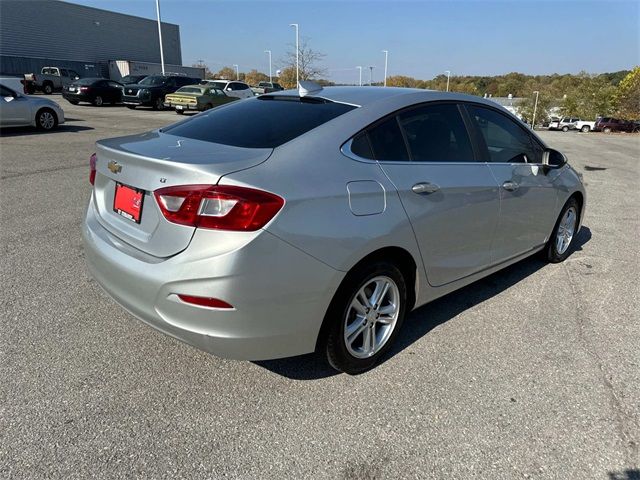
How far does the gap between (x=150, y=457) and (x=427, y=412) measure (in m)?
1.41

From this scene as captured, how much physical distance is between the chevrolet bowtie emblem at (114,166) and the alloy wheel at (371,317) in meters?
1.48

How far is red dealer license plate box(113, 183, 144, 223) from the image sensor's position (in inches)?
95.0

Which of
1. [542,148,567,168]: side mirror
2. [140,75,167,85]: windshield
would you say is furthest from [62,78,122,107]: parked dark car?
[542,148,567,168]: side mirror

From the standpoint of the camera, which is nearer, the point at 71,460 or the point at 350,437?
the point at 71,460

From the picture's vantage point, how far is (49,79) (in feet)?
124

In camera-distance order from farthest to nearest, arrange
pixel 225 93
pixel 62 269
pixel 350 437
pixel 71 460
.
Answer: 1. pixel 225 93
2. pixel 62 269
3. pixel 350 437
4. pixel 71 460

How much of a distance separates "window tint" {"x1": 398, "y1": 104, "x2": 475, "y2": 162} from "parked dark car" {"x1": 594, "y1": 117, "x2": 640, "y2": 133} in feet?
181

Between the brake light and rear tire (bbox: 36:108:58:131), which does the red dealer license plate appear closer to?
the brake light

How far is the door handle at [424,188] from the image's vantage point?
9.09 feet

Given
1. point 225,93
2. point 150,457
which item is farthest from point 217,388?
point 225,93

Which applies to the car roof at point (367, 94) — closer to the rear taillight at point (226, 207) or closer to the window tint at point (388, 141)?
the window tint at point (388, 141)

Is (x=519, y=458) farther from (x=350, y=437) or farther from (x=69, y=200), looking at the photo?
(x=69, y=200)

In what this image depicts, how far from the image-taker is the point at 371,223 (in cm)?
248

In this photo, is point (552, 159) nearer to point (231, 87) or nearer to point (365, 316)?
point (365, 316)
